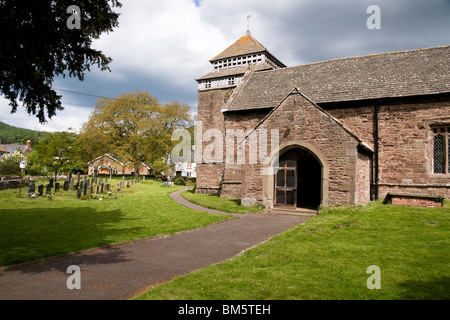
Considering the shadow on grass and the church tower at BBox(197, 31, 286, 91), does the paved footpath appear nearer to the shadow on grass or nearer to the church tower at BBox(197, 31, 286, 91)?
the shadow on grass

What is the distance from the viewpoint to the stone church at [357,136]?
14180mm

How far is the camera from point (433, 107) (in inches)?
614

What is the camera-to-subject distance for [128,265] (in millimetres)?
6586

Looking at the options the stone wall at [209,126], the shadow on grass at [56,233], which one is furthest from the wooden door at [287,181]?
the stone wall at [209,126]

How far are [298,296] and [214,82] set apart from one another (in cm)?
2950

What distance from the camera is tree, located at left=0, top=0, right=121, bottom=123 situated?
7.04 meters

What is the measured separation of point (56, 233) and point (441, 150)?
18.6m

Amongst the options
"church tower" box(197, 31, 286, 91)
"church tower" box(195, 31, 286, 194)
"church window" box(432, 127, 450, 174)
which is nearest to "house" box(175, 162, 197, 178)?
"church tower" box(195, 31, 286, 194)

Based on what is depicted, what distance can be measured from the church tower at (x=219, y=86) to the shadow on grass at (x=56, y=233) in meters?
14.1

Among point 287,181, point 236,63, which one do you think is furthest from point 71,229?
point 236,63

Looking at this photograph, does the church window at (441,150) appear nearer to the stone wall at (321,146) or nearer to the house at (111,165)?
the stone wall at (321,146)

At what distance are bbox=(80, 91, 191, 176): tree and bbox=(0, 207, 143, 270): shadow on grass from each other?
3538 cm
